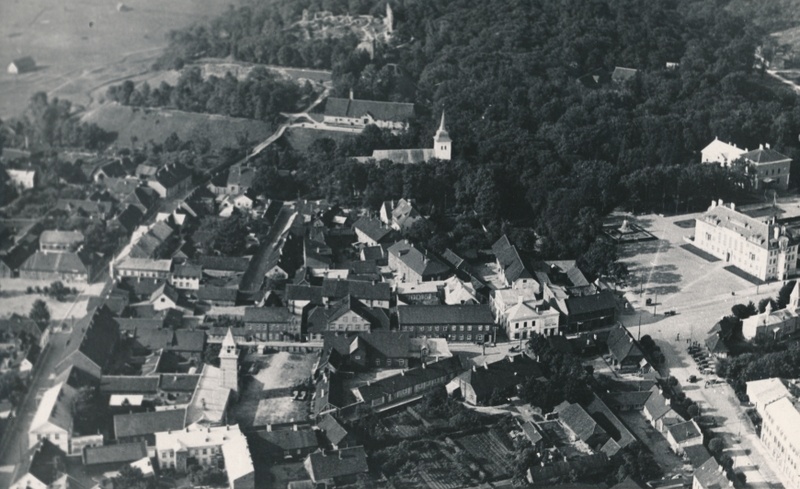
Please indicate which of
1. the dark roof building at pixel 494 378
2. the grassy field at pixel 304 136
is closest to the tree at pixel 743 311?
the dark roof building at pixel 494 378

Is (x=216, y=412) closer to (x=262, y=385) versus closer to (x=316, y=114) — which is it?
(x=262, y=385)

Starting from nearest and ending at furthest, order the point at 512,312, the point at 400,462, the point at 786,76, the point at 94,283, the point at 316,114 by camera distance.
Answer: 1. the point at 400,462
2. the point at 512,312
3. the point at 94,283
4. the point at 316,114
5. the point at 786,76

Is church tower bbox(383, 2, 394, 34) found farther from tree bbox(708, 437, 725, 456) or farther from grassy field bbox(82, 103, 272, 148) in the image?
tree bbox(708, 437, 725, 456)

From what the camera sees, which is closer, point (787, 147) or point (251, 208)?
point (251, 208)

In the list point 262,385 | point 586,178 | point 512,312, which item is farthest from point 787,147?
point 262,385

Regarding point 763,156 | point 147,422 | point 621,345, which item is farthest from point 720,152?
point 147,422

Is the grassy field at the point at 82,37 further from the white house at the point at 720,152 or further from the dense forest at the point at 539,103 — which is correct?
the white house at the point at 720,152

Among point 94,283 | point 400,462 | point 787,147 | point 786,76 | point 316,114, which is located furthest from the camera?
point 786,76

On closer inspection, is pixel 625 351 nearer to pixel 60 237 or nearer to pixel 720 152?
pixel 720 152
